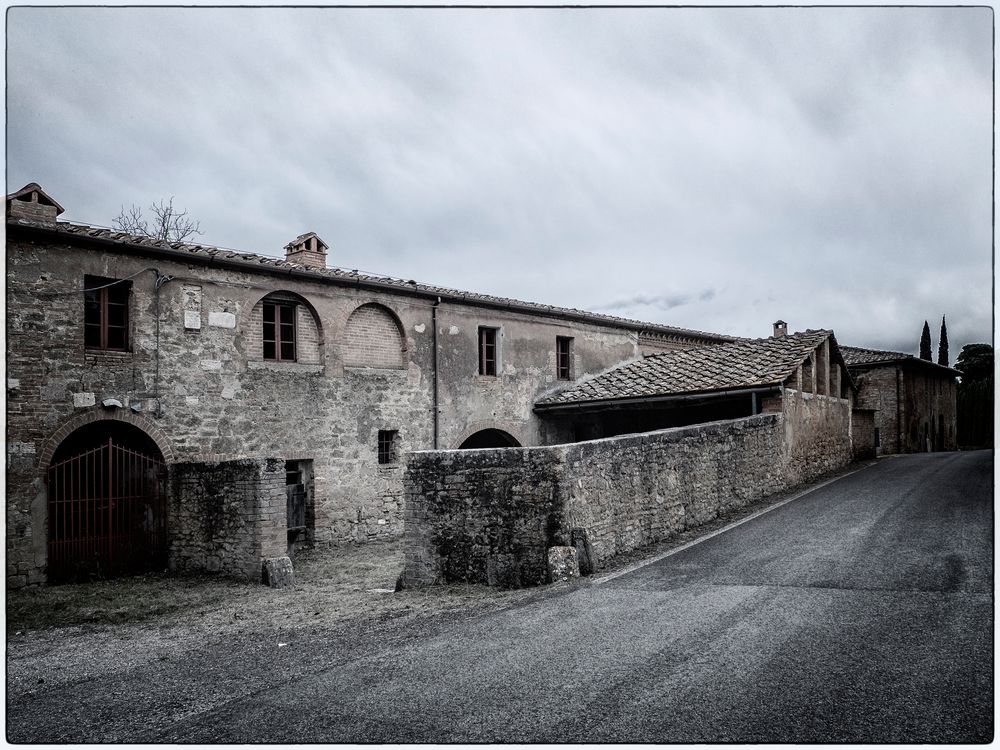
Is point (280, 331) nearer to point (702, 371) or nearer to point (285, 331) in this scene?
point (285, 331)

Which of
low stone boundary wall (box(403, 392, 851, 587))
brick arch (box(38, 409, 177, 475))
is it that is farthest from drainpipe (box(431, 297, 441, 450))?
low stone boundary wall (box(403, 392, 851, 587))

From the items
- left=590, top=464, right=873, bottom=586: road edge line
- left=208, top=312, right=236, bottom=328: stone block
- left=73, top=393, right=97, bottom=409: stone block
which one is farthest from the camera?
left=208, top=312, right=236, bottom=328: stone block

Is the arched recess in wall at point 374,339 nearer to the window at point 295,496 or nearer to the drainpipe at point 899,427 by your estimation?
the window at point 295,496

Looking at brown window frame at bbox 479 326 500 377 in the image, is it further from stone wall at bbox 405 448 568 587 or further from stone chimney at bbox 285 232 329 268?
stone wall at bbox 405 448 568 587

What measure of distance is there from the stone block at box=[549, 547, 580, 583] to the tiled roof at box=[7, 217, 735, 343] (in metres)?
7.64

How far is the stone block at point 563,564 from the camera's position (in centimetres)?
748

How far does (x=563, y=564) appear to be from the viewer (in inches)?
295

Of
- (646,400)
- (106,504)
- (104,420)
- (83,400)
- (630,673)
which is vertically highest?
(83,400)

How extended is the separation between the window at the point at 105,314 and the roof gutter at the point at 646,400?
9.16 m

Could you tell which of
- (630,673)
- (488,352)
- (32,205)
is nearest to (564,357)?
(488,352)

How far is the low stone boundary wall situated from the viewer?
7746 mm

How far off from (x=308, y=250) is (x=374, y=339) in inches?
98.4

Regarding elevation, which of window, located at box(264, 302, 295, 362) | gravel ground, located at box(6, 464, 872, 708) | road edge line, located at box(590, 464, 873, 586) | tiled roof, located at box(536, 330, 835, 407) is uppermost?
window, located at box(264, 302, 295, 362)

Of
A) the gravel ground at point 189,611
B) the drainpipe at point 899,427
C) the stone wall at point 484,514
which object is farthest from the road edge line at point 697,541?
the drainpipe at point 899,427
